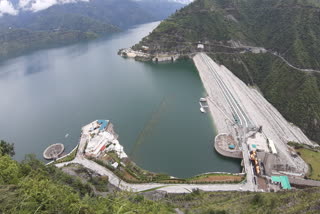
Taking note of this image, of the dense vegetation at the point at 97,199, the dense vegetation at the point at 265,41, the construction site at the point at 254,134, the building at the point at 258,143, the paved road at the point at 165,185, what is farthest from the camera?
the dense vegetation at the point at 265,41

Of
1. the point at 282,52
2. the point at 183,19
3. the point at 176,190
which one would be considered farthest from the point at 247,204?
the point at 183,19

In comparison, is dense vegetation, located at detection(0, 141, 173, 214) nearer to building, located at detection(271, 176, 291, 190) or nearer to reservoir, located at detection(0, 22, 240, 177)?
reservoir, located at detection(0, 22, 240, 177)

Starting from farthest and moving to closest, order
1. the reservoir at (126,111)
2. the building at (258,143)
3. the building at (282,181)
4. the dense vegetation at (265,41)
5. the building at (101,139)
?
the dense vegetation at (265,41)
the reservoir at (126,111)
the building at (101,139)
the building at (258,143)
the building at (282,181)

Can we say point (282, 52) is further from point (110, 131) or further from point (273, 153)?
point (110, 131)

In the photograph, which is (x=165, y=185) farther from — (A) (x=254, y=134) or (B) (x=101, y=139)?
(A) (x=254, y=134)

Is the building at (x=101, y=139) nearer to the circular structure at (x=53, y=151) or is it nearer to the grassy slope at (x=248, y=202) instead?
the circular structure at (x=53, y=151)

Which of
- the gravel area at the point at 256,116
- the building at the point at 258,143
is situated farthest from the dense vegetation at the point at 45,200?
the gravel area at the point at 256,116

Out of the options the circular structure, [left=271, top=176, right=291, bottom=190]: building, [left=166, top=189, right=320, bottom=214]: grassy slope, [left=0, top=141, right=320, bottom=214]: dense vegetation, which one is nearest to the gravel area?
[left=271, top=176, right=291, bottom=190]: building

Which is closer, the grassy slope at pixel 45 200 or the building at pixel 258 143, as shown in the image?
the grassy slope at pixel 45 200
